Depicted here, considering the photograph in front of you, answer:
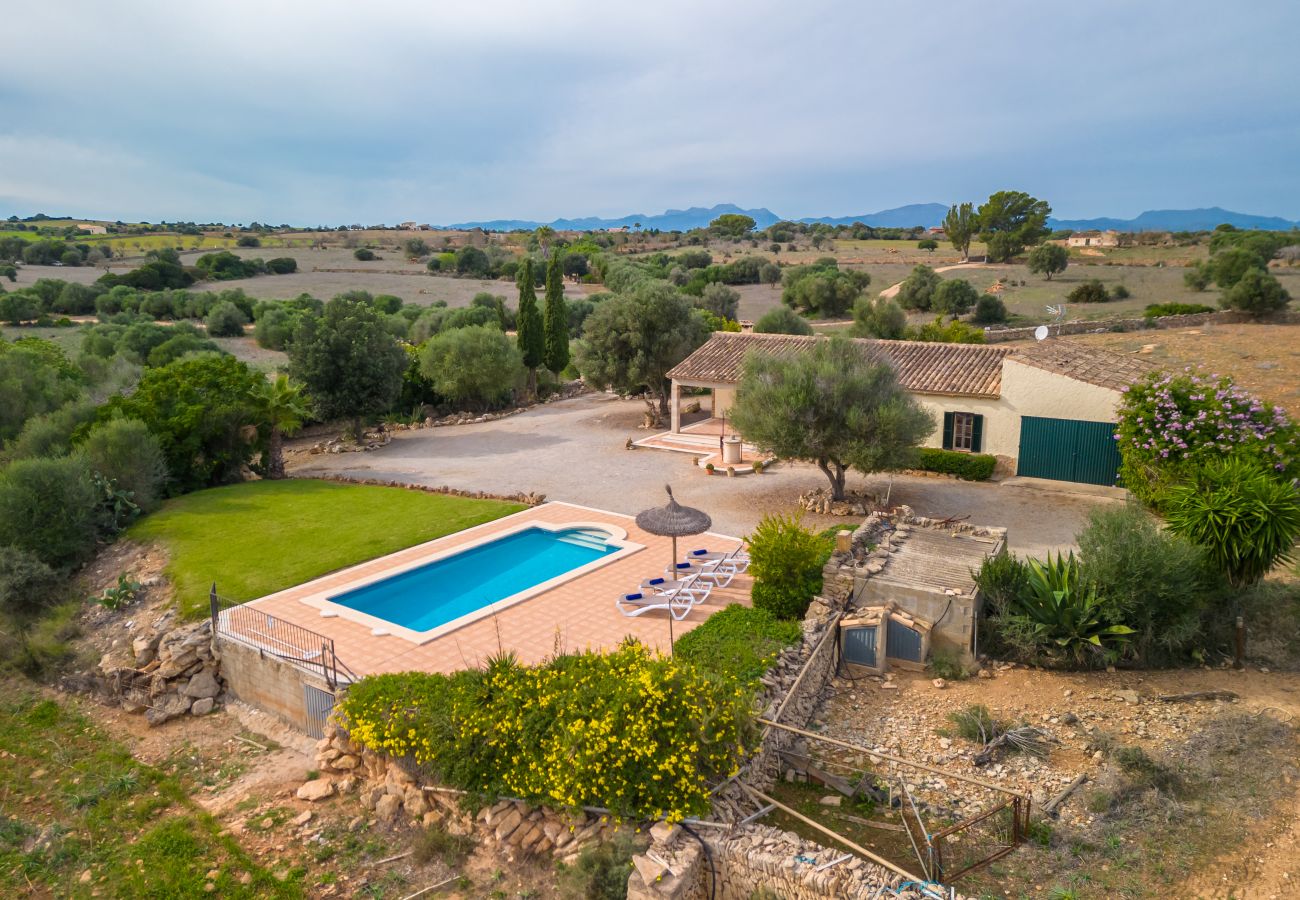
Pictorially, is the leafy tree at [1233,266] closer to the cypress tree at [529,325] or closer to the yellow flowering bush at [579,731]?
the cypress tree at [529,325]

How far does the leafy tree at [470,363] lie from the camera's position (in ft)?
118

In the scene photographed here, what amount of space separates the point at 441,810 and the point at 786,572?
7177mm

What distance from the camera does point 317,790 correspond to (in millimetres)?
11820

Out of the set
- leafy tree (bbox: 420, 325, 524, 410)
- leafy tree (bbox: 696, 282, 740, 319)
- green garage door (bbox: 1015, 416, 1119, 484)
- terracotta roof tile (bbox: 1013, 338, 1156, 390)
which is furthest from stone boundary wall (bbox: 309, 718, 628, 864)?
leafy tree (bbox: 696, 282, 740, 319)

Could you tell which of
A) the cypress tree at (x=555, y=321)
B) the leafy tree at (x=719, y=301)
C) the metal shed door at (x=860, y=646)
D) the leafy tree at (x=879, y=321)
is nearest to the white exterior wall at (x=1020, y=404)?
the metal shed door at (x=860, y=646)

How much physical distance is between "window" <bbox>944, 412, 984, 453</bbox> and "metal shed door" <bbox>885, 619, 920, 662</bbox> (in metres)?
12.6

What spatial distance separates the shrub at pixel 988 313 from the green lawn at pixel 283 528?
45.2 m

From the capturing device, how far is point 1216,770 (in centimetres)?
1072

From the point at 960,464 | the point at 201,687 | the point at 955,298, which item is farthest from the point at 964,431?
the point at 955,298

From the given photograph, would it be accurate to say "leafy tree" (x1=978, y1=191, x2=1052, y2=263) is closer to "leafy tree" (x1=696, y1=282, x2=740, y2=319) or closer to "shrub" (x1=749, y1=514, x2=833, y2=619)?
"leafy tree" (x1=696, y1=282, x2=740, y2=319)

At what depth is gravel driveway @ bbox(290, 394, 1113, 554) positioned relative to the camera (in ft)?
68.3

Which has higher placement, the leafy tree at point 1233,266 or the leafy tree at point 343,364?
the leafy tree at point 1233,266

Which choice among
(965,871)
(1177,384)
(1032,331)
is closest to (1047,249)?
(1032,331)

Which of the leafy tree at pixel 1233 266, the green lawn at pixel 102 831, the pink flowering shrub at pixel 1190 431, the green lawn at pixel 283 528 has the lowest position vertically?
the green lawn at pixel 102 831
